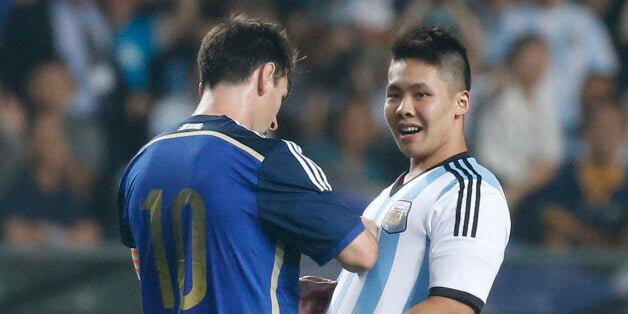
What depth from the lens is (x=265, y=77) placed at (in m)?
3.43

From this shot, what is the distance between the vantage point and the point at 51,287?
6824 mm

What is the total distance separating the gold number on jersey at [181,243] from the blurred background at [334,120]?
11.4 ft

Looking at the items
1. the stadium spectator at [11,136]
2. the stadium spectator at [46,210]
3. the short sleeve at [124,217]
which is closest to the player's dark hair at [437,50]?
the short sleeve at [124,217]

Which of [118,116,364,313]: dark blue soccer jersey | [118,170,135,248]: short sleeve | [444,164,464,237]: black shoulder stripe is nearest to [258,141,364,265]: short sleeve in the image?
[118,116,364,313]: dark blue soccer jersey

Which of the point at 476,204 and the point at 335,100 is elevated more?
the point at 476,204

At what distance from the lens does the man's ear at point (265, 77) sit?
3.42 meters

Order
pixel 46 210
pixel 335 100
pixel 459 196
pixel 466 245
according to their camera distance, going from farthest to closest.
Answer: pixel 335 100 < pixel 46 210 < pixel 459 196 < pixel 466 245

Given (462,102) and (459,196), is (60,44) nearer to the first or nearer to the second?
(462,102)

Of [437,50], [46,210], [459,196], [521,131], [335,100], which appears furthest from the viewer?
[335,100]

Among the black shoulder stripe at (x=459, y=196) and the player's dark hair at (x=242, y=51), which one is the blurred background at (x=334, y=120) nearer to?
the black shoulder stripe at (x=459, y=196)

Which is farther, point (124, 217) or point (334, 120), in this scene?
point (334, 120)

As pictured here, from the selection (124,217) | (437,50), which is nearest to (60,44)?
(124,217)

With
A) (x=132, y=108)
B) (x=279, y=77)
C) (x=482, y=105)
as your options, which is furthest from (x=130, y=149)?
(x=279, y=77)

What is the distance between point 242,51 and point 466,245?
93cm
